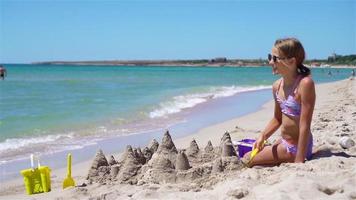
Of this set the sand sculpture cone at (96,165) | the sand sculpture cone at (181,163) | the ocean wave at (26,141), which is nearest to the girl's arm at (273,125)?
the sand sculpture cone at (181,163)

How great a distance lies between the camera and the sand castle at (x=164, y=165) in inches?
179

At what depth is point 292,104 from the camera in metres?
4.36

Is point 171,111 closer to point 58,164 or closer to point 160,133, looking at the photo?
point 160,133

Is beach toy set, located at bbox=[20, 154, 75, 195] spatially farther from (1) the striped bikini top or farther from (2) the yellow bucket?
(1) the striped bikini top

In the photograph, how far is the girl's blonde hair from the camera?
429 centimetres

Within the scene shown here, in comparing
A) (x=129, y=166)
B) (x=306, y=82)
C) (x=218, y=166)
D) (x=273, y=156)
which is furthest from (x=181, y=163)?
(x=306, y=82)

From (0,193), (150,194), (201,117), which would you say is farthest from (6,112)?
(150,194)

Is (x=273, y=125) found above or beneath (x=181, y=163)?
above

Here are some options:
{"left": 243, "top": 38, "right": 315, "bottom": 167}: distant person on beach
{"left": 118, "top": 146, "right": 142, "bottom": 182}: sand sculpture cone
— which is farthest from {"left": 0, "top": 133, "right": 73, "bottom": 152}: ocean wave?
{"left": 243, "top": 38, "right": 315, "bottom": 167}: distant person on beach

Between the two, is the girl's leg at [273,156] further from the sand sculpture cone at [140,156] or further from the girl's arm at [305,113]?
the sand sculpture cone at [140,156]

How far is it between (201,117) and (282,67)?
8635mm

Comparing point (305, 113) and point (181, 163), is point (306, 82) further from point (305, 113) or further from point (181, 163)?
point (181, 163)

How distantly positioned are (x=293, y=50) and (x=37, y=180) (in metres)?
2.95

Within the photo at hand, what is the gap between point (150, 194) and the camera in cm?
397
